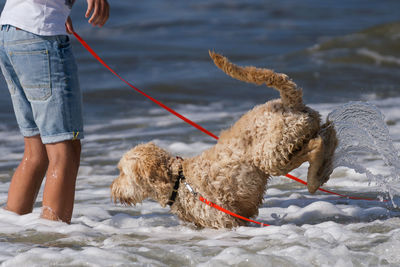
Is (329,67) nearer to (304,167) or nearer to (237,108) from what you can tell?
(237,108)

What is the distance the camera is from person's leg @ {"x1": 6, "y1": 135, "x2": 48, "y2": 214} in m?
5.02

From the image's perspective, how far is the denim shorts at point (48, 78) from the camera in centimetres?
448

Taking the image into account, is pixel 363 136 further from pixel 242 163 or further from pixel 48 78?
pixel 48 78

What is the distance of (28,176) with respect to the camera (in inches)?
198

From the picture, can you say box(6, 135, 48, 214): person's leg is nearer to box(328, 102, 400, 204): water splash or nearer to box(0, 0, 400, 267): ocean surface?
box(0, 0, 400, 267): ocean surface

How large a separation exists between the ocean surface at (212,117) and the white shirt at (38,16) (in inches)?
60.0

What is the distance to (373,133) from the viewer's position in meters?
5.39

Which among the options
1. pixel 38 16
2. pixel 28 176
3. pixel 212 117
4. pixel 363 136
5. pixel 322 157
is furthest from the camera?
pixel 212 117

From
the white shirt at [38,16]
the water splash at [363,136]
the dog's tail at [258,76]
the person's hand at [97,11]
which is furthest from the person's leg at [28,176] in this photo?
the water splash at [363,136]

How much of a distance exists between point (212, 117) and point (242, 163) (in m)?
5.68

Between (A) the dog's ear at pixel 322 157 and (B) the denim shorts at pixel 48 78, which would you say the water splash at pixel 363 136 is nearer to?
(A) the dog's ear at pixel 322 157

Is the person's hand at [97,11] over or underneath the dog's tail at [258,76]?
over

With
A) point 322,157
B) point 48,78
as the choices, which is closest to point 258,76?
point 322,157

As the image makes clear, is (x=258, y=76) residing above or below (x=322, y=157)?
above
